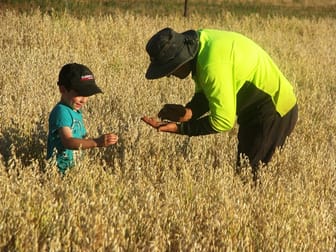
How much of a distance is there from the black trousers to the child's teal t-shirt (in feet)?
3.71

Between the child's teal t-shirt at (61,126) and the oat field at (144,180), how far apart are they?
120 mm

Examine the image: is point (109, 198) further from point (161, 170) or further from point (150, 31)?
point (150, 31)

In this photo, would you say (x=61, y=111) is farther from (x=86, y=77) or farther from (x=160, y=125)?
(x=160, y=125)

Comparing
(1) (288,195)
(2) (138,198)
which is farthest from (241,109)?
(2) (138,198)

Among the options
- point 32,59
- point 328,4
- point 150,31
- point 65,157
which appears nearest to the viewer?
point 65,157

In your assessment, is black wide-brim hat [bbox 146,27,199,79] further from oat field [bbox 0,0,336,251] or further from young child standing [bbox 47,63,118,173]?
oat field [bbox 0,0,336,251]

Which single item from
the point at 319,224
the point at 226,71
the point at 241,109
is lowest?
the point at 319,224

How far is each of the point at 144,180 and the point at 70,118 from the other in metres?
0.62

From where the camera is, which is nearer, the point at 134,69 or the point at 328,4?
the point at 134,69

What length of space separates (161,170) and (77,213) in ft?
3.95

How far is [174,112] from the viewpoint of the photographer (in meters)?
3.50

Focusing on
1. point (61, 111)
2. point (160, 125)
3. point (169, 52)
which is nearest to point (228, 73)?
point (169, 52)

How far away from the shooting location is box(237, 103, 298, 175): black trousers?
3.53 m

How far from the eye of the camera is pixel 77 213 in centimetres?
248
